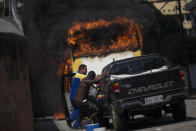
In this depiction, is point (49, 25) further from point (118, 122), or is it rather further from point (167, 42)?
point (167, 42)

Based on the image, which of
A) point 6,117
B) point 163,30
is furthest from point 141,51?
point 163,30

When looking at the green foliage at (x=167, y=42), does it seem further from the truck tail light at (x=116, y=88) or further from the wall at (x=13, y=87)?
the wall at (x=13, y=87)

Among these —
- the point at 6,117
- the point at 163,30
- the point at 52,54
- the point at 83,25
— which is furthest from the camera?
the point at 163,30

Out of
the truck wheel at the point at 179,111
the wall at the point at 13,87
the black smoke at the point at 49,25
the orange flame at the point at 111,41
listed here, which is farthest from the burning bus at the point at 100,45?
the truck wheel at the point at 179,111

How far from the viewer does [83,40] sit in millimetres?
16844

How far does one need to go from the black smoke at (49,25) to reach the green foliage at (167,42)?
1.72 meters

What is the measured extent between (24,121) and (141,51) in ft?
22.2

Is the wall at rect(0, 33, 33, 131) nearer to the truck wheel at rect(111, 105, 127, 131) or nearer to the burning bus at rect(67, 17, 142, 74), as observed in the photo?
the truck wheel at rect(111, 105, 127, 131)

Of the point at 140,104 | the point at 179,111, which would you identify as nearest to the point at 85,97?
the point at 140,104

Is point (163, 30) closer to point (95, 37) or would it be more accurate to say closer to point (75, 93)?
point (95, 37)

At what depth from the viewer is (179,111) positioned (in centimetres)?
1179

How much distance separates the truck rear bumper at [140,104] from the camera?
35.9 feet

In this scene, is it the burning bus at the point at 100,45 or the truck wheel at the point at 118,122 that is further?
the burning bus at the point at 100,45

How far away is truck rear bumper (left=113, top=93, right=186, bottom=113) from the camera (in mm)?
10930
